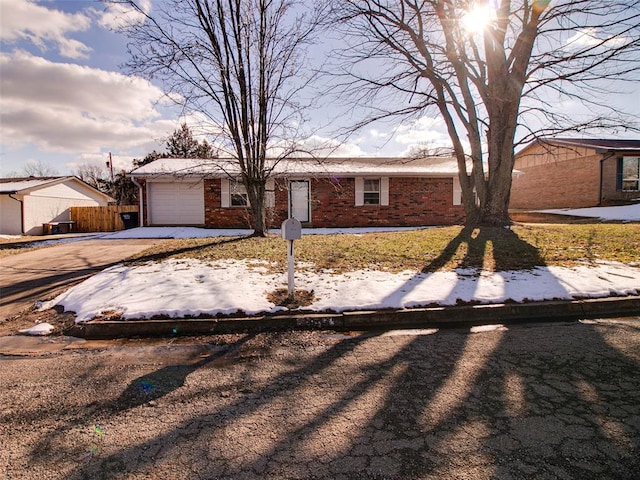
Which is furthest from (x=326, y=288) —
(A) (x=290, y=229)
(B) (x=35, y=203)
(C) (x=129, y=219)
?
(B) (x=35, y=203)

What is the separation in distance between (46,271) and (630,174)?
30224 mm

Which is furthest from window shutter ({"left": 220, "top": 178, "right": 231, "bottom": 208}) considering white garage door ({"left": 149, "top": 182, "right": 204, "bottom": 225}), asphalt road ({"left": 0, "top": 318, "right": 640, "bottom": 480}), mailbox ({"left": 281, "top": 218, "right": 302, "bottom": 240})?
asphalt road ({"left": 0, "top": 318, "right": 640, "bottom": 480})

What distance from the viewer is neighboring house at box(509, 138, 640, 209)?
21797 mm

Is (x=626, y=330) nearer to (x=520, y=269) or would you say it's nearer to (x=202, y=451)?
(x=520, y=269)

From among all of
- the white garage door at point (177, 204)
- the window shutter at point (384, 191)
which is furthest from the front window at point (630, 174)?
the white garage door at point (177, 204)

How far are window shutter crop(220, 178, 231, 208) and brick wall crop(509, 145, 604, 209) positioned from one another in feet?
55.4

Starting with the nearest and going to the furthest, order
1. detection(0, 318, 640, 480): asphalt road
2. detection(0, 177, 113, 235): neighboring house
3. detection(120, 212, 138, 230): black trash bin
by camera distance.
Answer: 1. detection(0, 318, 640, 480): asphalt road
2. detection(0, 177, 113, 235): neighboring house
3. detection(120, 212, 138, 230): black trash bin

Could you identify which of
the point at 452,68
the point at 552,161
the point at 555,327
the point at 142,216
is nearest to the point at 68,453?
the point at 555,327

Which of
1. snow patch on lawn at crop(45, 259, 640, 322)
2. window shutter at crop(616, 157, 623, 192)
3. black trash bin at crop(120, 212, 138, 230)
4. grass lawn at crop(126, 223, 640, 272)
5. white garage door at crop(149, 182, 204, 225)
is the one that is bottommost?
snow patch on lawn at crop(45, 259, 640, 322)

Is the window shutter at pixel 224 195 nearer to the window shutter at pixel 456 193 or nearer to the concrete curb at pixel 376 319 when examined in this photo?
the window shutter at pixel 456 193

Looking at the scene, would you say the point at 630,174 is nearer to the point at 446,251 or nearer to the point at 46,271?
the point at 446,251

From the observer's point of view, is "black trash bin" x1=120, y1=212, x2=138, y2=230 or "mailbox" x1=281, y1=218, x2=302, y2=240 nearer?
"mailbox" x1=281, y1=218, x2=302, y2=240

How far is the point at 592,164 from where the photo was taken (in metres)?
22.5

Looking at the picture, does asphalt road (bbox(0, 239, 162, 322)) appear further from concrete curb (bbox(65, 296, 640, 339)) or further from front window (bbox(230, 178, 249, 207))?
front window (bbox(230, 178, 249, 207))
